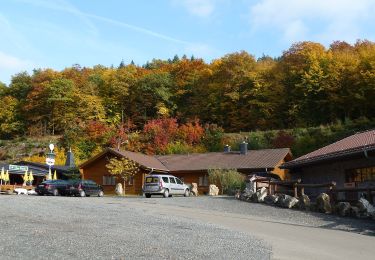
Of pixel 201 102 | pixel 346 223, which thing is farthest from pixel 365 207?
pixel 201 102

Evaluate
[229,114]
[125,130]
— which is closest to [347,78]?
[229,114]

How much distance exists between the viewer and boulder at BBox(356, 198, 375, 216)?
18672 mm

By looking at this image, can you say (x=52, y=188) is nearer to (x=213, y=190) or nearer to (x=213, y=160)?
(x=213, y=190)

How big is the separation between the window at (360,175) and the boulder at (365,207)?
13.5 feet

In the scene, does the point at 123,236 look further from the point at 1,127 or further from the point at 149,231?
the point at 1,127

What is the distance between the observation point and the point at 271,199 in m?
24.8

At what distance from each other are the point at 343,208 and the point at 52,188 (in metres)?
24.7

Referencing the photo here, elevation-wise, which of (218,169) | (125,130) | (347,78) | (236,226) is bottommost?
(236,226)

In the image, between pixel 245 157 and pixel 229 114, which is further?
pixel 229 114

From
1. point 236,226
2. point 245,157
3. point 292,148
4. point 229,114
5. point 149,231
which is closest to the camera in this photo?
point 149,231

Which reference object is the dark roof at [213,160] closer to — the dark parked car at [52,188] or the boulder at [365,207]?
the dark parked car at [52,188]

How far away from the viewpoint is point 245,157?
45.6m

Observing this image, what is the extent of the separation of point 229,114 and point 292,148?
57.6ft

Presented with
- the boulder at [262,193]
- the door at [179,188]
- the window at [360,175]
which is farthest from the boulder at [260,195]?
the door at [179,188]
